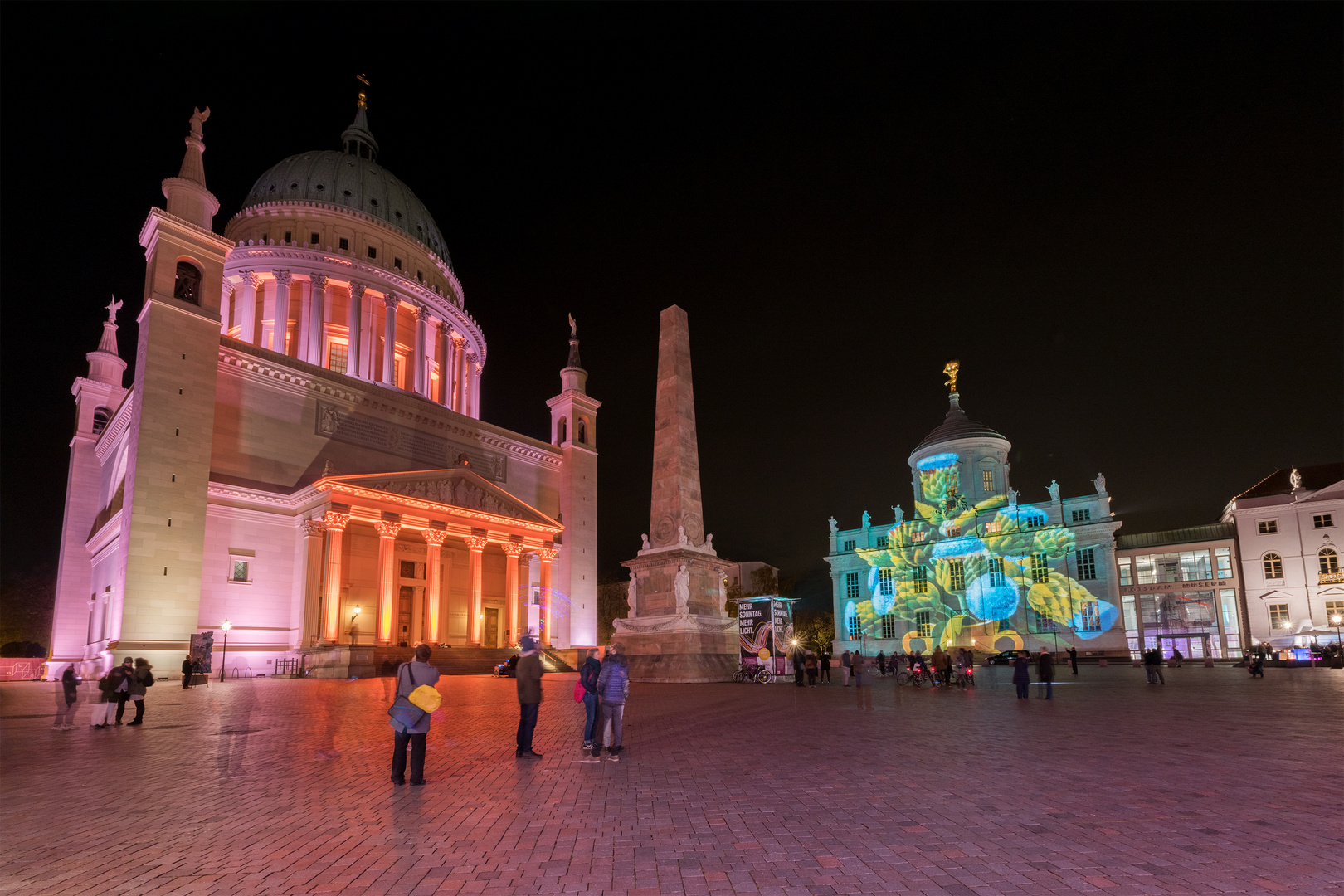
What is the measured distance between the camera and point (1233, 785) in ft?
25.5

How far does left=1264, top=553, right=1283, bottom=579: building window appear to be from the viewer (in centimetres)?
5769

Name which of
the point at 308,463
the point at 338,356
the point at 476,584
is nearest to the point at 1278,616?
the point at 476,584

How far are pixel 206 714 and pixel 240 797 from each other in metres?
11.4

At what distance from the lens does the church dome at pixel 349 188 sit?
205ft

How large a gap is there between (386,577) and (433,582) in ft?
9.47

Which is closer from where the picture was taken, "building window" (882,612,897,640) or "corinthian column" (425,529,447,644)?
"corinthian column" (425,529,447,644)

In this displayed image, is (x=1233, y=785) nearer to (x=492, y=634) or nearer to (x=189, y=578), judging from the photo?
(x=189, y=578)

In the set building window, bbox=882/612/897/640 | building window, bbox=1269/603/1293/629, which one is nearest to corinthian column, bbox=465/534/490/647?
building window, bbox=882/612/897/640

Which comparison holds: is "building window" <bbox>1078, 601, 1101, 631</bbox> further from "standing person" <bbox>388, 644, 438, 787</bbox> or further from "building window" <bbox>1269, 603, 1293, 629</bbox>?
A: "standing person" <bbox>388, 644, 438, 787</bbox>

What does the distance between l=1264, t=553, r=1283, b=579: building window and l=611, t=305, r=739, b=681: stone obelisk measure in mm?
51573

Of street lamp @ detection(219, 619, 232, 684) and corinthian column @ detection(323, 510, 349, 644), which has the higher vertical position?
corinthian column @ detection(323, 510, 349, 644)

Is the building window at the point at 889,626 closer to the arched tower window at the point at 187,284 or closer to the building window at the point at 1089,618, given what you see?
the building window at the point at 1089,618

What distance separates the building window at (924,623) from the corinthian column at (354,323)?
5193 centimetres

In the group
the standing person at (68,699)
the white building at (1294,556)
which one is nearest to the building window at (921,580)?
the white building at (1294,556)
